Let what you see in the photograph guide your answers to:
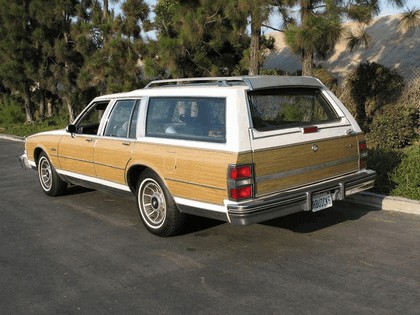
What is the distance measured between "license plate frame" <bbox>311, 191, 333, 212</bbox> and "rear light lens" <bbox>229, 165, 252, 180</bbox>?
888 mm

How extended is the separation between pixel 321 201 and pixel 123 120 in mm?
2640

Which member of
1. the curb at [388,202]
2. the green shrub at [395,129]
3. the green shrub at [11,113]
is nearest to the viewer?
the curb at [388,202]

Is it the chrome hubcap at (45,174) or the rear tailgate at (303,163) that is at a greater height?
the rear tailgate at (303,163)

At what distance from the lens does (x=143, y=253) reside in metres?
5.00

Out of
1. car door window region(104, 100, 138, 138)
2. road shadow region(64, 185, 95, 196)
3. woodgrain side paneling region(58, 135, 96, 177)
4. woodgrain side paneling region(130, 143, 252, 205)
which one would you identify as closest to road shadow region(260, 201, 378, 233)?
woodgrain side paneling region(130, 143, 252, 205)

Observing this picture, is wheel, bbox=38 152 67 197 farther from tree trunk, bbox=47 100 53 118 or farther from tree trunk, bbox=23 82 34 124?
tree trunk, bbox=47 100 53 118

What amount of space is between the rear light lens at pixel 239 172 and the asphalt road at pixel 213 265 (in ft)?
2.76

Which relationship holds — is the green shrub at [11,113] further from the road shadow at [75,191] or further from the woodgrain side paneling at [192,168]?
the woodgrain side paneling at [192,168]

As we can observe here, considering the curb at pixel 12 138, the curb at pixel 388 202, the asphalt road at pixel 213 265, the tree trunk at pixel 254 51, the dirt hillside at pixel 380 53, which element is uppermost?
the dirt hillside at pixel 380 53

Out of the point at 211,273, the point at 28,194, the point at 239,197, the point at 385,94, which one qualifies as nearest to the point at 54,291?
the point at 211,273

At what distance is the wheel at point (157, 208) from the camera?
524 centimetres

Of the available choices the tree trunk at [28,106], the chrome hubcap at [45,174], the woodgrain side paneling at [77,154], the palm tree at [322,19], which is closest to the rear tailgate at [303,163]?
the woodgrain side paneling at [77,154]

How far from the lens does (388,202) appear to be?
6238mm

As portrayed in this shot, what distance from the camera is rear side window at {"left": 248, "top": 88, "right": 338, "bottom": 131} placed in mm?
4938
